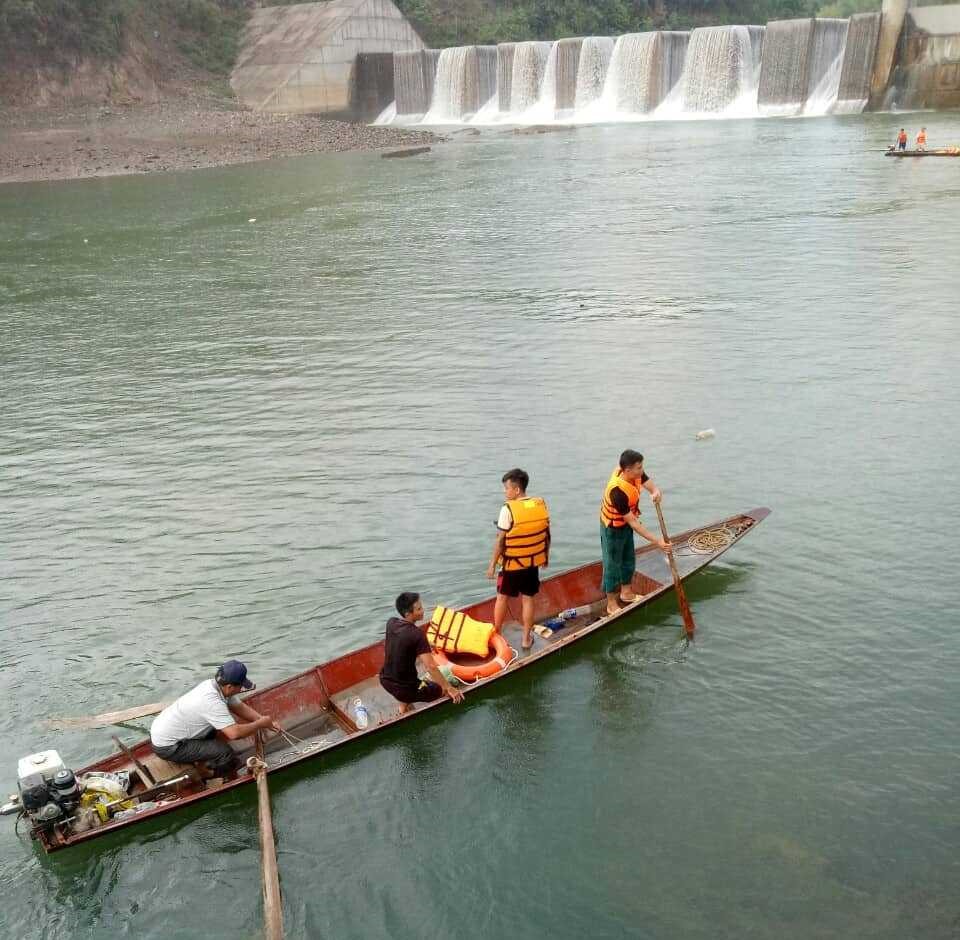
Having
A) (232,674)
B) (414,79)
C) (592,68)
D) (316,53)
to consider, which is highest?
(316,53)

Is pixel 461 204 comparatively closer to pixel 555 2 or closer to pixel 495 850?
pixel 495 850

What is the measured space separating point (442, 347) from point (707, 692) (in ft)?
40.4

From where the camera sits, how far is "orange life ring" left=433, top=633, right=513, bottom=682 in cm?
1002

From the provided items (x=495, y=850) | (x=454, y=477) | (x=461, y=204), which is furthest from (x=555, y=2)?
(x=495, y=850)

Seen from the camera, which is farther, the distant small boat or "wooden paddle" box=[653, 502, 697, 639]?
the distant small boat

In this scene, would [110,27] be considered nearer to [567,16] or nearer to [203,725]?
[567,16]

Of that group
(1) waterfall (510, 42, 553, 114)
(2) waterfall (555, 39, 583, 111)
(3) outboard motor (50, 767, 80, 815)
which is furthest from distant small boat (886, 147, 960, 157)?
(3) outboard motor (50, 767, 80, 815)

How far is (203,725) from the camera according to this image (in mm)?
8406

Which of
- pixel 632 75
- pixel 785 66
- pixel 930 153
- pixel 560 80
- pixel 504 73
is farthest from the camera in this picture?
pixel 504 73

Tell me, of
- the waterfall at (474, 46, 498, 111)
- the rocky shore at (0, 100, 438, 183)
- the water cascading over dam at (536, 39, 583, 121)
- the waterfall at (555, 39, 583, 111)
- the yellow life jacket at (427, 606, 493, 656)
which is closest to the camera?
the yellow life jacket at (427, 606, 493, 656)

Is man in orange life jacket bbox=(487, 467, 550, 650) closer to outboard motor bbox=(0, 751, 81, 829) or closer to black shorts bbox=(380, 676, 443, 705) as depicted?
black shorts bbox=(380, 676, 443, 705)

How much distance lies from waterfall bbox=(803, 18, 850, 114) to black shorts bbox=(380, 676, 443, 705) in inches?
2157

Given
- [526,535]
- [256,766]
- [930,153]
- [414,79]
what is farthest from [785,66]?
[256,766]

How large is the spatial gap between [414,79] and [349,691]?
68109mm
